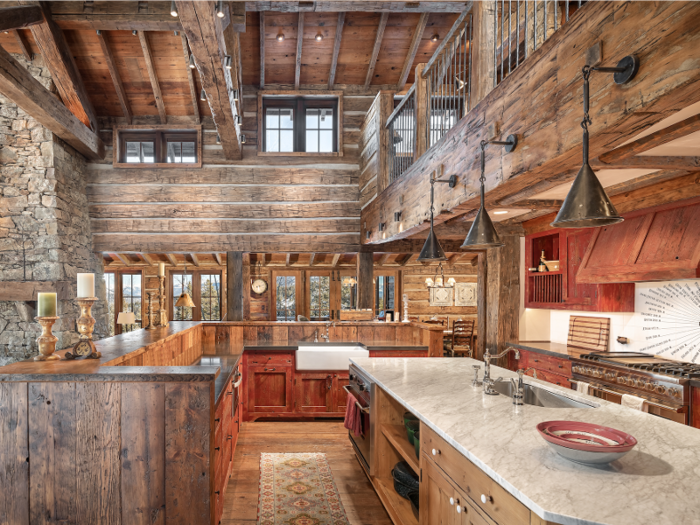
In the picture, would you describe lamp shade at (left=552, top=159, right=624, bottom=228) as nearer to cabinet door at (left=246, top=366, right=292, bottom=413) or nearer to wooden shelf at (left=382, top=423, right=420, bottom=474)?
wooden shelf at (left=382, top=423, right=420, bottom=474)

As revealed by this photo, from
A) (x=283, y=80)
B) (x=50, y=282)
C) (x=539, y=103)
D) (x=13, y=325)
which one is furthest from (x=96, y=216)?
(x=539, y=103)

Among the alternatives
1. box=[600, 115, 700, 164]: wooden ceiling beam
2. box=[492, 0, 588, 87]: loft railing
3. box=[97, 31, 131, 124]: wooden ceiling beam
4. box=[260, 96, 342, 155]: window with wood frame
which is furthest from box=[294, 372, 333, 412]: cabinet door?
box=[97, 31, 131, 124]: wooden ceiling beam

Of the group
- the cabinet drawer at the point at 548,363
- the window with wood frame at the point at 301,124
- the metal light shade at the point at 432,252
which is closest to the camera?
the metal light shade at the point at 432,252

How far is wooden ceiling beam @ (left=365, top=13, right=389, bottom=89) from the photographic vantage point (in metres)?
6.68

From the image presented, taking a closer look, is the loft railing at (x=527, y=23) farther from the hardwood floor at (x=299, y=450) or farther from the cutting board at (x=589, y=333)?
the hardwood floor at (x=299, y=450)

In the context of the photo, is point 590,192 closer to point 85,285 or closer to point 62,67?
point 85,285

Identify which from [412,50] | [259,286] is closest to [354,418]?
[412,50]

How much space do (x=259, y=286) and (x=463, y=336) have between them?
5.11 meters

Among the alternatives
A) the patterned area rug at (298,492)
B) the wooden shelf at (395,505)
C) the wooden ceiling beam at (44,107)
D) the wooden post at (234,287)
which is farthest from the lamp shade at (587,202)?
the wooden post at (234,287)

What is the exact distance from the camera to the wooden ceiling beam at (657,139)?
6.82 ft

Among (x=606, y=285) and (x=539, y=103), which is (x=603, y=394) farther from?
(x=539, y=103)

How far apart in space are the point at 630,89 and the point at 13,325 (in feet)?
25.9

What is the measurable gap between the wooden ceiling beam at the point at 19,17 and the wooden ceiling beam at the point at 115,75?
960mm

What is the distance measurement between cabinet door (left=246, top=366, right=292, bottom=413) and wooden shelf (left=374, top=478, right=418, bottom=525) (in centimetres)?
264
